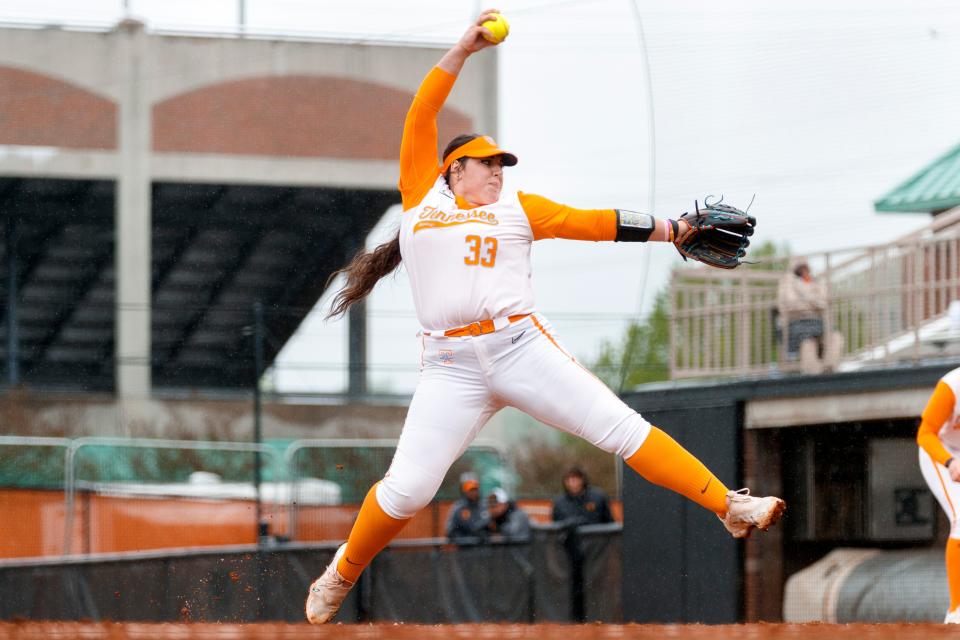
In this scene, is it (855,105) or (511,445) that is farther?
(511,445)

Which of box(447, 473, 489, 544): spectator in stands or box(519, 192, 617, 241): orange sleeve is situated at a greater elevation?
box(519, 192, 617, 241): orange sleeve

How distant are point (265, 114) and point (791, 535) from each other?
438 centimetres

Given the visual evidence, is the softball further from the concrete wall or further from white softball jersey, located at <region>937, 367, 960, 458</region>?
the concrete wall

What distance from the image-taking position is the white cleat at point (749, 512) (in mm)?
4195

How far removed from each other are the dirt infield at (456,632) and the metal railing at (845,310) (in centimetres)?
A: 577

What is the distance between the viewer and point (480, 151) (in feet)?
14.6

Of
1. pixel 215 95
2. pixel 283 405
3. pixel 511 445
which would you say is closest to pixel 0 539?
pixel 283 405

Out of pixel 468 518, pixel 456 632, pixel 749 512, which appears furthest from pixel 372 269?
pixel 468 518

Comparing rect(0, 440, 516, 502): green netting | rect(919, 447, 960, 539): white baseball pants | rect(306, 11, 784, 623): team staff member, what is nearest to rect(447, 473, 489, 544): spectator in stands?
rect(0, 440, 516, 502): green netting

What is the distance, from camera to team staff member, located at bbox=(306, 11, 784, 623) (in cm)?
429

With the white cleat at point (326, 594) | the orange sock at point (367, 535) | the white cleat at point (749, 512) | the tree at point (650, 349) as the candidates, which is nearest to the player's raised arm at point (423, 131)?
the orange sock at point (367, 535)

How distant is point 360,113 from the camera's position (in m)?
10.2

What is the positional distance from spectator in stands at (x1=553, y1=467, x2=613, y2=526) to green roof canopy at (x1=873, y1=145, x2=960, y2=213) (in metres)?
2.66

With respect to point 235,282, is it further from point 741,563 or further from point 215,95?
point 741,563
